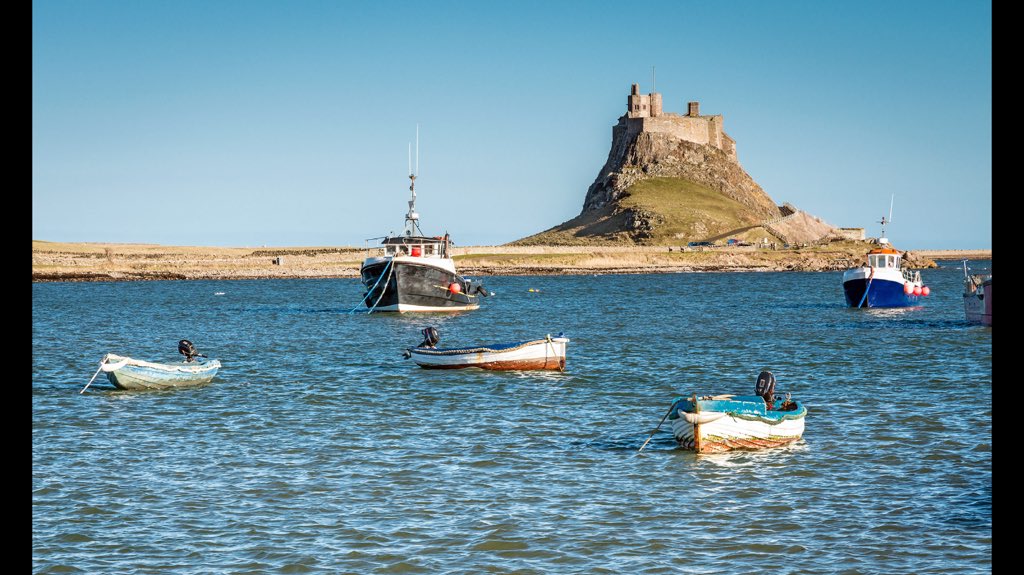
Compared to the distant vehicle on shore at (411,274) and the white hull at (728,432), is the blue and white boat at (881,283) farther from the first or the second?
the white hull at (728,432)

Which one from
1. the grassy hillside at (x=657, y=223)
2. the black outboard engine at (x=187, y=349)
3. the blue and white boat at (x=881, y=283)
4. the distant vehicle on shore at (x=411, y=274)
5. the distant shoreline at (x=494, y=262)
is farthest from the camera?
the grassy hillside at (x=657, y=223)

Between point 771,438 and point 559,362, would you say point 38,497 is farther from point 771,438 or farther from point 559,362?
point 559,362

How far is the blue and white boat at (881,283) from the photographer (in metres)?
70.3

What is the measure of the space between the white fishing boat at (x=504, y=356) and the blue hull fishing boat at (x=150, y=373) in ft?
25.2

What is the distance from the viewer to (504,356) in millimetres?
35688

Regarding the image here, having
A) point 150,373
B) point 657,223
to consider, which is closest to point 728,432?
point 150,373

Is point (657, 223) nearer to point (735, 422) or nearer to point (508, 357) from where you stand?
point (508, 357)

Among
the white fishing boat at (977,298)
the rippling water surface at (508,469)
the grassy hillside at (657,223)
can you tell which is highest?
the grassy hillside at (657,223)

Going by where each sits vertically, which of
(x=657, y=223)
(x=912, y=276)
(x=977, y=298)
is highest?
(x=657, y=223)

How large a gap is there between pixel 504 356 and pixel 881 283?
4289 centimetres

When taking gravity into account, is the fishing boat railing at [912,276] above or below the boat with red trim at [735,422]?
above

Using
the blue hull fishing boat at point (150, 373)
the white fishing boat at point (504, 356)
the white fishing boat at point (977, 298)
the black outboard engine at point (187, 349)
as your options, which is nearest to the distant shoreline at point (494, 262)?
the white fishing boat at point (977, 298)

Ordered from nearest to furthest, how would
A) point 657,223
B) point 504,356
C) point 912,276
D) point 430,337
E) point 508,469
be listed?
point 508,469 → point 504,356 → point 430,337 → point 912,276 → point 657,223

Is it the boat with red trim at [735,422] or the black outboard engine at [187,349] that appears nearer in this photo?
the boat with red trim at [735,422]
